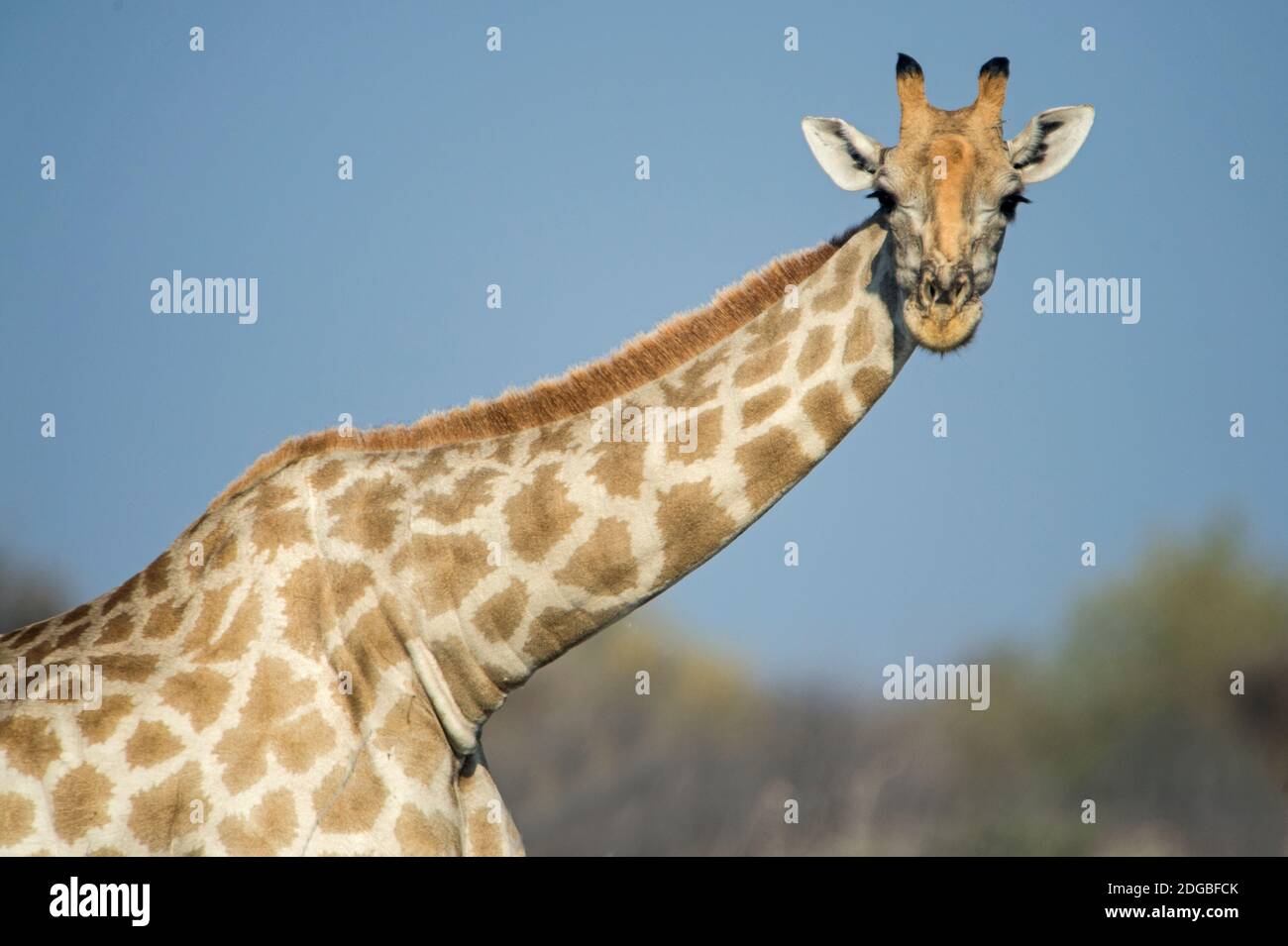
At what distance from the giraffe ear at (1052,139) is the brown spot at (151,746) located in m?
5.45

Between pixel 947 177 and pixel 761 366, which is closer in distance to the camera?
pixel 947 177

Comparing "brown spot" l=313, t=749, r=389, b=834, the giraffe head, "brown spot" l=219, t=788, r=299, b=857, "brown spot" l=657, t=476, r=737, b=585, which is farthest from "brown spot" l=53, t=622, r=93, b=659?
the giraffe head

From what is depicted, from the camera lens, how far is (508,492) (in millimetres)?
9305

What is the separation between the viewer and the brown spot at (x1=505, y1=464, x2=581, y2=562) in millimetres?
9180

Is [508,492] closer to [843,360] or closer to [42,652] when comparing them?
[843,360]

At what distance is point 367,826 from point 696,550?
226cm

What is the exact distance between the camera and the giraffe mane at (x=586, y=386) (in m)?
9.69

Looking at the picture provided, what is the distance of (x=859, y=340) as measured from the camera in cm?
920

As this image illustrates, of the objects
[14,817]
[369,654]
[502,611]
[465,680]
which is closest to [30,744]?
[14,817]

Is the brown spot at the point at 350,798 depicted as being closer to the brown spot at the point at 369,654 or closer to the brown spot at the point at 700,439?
the brown spot at the point at 369,654

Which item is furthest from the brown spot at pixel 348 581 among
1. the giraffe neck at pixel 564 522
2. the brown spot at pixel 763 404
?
the brown spot at pixel 763 404

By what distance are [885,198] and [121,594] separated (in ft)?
15.8

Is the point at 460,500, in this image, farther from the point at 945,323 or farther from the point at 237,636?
the point at 945,323
